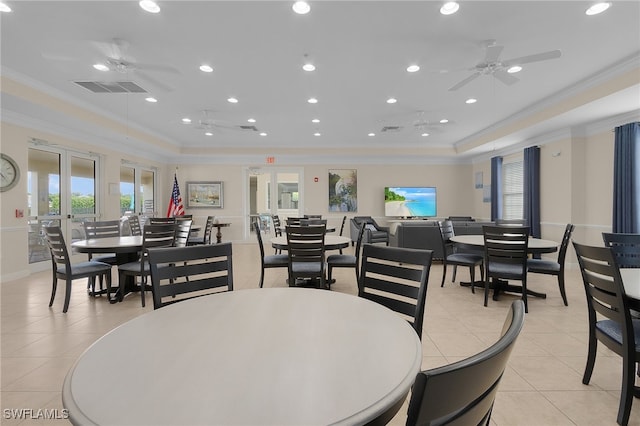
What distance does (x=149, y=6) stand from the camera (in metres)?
2.86

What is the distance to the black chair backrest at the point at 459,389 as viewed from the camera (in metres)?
0.46

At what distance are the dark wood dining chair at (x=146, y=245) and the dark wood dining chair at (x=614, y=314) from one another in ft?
13.0

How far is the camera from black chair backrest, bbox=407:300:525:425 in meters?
0.46

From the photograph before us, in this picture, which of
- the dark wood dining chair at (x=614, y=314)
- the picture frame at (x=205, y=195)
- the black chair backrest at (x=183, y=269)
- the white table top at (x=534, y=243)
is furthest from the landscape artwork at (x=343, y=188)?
the black chair backrest at (x=183, y=269)

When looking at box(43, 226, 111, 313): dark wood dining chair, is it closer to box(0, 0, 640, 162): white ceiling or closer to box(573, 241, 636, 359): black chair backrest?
box(0, 0, 640, 162): white ceiling

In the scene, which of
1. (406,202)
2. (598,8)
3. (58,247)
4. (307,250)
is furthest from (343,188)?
(58,247)

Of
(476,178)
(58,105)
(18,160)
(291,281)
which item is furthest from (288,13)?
(476,178)

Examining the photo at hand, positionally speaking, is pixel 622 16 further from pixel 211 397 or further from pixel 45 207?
pixel 45 207

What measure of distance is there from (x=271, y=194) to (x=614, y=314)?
8.85 meters

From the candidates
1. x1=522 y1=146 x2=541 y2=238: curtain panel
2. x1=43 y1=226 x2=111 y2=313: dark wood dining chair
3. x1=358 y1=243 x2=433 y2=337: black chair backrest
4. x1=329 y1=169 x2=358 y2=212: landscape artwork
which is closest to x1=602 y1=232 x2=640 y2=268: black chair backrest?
x1=358 y1=243 x2=433 y2=337: black chair backrest

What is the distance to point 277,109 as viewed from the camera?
5.98 m

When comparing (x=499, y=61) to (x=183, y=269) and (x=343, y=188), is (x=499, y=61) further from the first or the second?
(x=343, y=188)

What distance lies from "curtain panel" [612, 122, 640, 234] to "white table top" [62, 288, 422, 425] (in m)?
6.01

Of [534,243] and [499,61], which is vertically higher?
[499,61]
